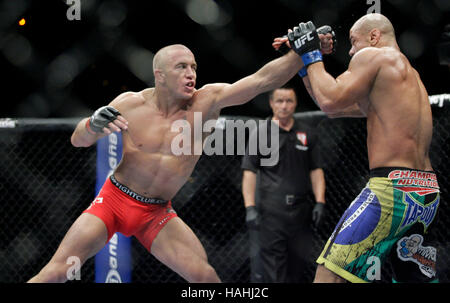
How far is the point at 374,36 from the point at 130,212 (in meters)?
1.24

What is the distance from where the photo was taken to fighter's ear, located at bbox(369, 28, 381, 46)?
1.90m

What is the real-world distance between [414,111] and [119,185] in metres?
1.27

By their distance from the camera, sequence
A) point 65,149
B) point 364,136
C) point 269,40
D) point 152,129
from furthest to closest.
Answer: point 269,40, point 65,149, point 364,136, point 152,129

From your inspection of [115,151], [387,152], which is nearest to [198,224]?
[115,151]

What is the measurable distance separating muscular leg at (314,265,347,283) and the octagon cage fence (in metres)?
1.33

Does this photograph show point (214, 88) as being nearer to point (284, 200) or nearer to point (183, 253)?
point (183, 253)

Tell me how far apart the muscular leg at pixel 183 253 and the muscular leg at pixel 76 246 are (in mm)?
246

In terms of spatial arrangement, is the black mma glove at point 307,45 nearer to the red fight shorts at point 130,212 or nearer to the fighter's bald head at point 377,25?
the fighter's bald head at point 377,25

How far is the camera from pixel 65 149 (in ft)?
11.1

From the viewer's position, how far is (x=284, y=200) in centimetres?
294

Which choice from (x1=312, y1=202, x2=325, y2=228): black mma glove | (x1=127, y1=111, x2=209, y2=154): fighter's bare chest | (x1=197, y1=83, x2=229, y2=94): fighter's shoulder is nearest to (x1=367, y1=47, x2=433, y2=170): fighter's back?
(x1=197, y1=83, x2=229, y2=94): fighter's shoulder

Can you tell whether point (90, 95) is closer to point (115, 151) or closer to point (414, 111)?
point (115, 151)

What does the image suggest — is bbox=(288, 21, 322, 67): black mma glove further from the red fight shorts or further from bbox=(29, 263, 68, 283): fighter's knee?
bbox=(29, 263, 68, 283): fighter's knee

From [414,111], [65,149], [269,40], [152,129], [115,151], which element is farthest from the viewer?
[269,40]
